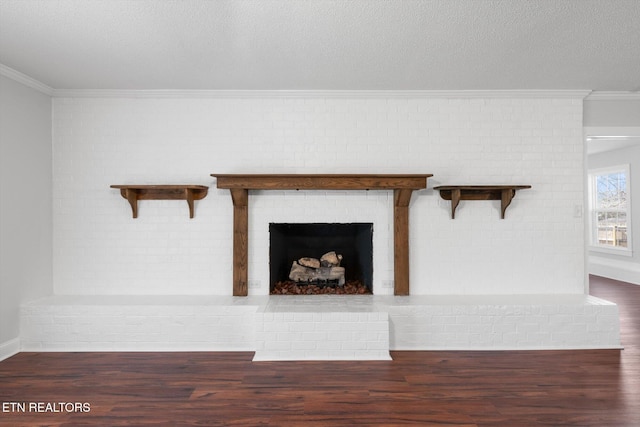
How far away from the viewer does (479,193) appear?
3480 mm

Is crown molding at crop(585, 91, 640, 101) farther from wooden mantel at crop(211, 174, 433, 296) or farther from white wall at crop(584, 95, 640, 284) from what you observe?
wooden mantel at crop(211, 174, 433, 296)

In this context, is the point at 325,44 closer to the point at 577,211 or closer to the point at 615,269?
the point at 577,211

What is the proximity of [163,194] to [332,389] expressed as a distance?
7.56 feet

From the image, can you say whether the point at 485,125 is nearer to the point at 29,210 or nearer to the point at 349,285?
the point at 349,285

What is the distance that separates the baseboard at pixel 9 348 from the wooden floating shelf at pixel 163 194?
4.42 ft

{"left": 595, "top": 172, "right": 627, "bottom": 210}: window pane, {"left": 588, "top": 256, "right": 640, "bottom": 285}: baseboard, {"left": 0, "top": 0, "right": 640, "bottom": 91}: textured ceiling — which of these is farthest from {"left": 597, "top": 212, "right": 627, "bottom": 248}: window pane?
{"left": 0, "top": 0, "right": 640, "bottom": 91}: textured ceiling

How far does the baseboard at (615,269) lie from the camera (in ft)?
18.8

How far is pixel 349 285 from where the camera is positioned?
3.71 metres

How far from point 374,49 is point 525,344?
8.71 ft

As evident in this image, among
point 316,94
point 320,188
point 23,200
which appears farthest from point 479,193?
point 23,200

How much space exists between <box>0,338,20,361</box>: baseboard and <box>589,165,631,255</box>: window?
322 inches

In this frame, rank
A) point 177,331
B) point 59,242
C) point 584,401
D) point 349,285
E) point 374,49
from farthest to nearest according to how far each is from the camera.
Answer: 1. point 349,285
2. point 59,242
3. point 177,331
4. point 374,49
5. point 584,401

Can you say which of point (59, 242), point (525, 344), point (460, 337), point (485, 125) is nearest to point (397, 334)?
point (460, 337)

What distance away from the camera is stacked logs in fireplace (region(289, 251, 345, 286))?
3.72 meters
